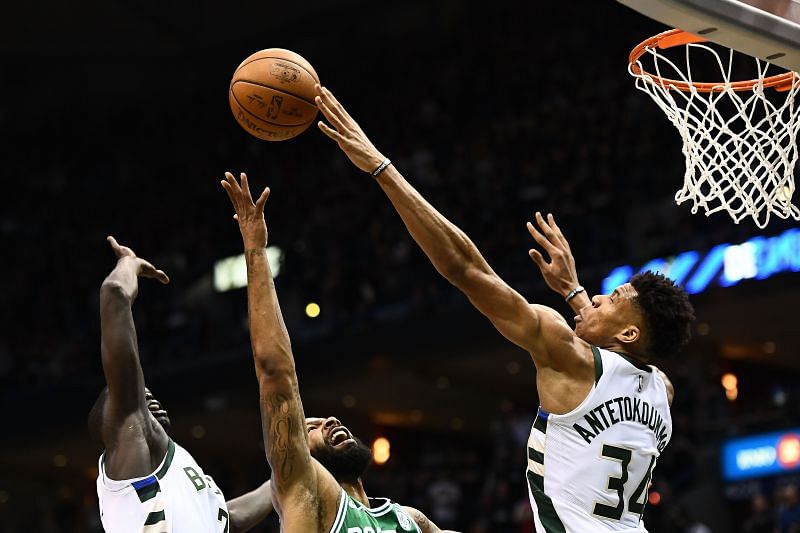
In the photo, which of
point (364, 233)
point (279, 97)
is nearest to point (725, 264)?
point (364, 233)

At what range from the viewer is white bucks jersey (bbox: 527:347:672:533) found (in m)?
3.82

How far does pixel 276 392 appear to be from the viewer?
156 inches

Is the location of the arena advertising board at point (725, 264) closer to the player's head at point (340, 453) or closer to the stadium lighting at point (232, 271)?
the stadium lighting at point (232, 271)

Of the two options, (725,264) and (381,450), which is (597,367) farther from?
(381,450)

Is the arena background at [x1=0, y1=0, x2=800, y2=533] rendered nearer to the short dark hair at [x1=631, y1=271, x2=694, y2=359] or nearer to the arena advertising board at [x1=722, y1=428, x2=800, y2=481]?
the arena advertising board at [x1=722, y1=428, x2=800, y2=481]

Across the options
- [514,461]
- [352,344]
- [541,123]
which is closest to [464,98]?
[541,123]

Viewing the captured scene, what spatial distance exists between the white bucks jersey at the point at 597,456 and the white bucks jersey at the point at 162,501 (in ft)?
4.00

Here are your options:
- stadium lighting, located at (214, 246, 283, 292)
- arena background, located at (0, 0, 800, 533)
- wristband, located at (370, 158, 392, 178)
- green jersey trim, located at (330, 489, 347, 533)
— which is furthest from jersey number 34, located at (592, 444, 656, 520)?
stadium lighting, located at (214, 246, 283, 292)

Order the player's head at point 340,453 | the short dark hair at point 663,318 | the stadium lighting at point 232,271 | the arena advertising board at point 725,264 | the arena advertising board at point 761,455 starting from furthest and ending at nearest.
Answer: the stadium lighting at point 232,271 → the arena advertising board at point 725,264 → the arena advertising board at point 761,455 → the player's head at point 340,453 → the short dark hair at point 663,318

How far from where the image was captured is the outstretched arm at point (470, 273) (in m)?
3.79

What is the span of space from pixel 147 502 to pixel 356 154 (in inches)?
55.4

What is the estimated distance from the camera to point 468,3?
66.1 feet

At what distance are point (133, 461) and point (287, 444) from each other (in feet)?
2.18

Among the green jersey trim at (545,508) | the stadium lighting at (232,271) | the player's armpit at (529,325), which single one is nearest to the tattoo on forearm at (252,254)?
the player's armpit at (529,325)
